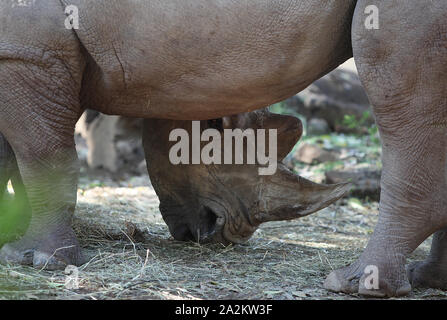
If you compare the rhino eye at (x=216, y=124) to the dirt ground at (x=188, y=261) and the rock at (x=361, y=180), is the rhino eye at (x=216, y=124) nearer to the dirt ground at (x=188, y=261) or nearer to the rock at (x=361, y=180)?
the dirt ground at (x=188, y=261)

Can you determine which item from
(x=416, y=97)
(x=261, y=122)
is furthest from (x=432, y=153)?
(x=261, y=122)

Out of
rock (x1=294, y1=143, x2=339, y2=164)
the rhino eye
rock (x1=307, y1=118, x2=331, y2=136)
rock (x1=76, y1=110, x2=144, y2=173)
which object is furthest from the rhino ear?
rock (x1=307, y1=118, x2=331, y2=136)

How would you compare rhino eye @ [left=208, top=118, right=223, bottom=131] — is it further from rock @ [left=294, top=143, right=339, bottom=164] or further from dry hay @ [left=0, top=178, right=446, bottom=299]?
rock @ [left=294, top=143, right=339, bottom=164]

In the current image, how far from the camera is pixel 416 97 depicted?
3256 mm

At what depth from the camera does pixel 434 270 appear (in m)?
3.58

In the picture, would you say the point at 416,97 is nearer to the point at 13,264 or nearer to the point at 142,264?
the point at 142,264

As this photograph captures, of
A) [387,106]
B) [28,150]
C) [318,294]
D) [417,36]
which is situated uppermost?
[417,36]

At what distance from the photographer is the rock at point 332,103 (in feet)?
35.3

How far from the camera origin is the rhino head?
14.5ft

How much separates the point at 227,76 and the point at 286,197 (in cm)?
118

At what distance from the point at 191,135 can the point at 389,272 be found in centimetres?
180

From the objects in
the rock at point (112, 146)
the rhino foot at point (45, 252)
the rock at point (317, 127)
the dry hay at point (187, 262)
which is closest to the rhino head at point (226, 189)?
the dry hay at point (187, 262)

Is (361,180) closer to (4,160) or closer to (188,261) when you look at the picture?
(188,261)

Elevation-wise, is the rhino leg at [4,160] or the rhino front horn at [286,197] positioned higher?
the rhino leg at [4,160]
